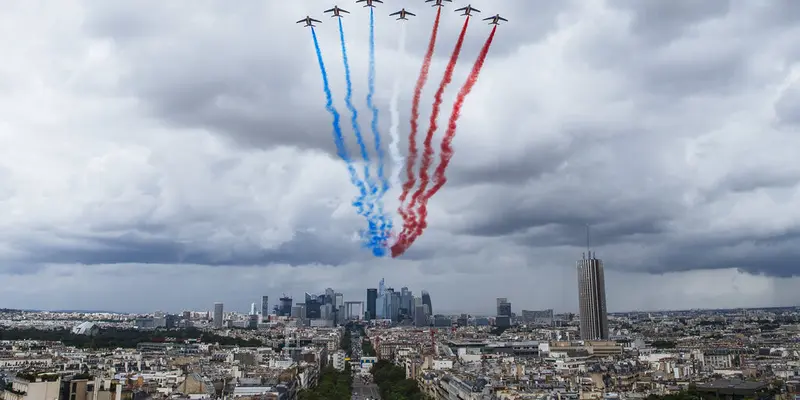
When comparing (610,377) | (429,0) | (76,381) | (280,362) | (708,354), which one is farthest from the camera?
(708,354)

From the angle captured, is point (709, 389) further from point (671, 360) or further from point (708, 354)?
point (708, 354)

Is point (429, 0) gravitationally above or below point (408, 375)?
above

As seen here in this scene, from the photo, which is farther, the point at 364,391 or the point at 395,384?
the point at 364,391

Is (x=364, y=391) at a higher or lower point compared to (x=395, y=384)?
lower

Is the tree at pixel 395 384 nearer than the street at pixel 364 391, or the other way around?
the tree at pixel 395 384

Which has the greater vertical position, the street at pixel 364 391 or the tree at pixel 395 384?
the tree at pixel 395 384

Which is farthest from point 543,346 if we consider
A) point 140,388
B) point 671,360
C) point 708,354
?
point 140,388

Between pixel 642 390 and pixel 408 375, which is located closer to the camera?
pixel 642 390

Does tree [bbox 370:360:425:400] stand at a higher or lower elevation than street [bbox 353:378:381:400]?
higher

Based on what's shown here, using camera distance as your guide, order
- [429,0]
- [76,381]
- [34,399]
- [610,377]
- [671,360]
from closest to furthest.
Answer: [34,399], [76,381], [429,0], [610,377], [671,360]

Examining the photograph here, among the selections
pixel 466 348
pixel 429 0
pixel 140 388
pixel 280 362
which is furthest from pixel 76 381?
pixel 466 348

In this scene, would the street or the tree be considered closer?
the tree
